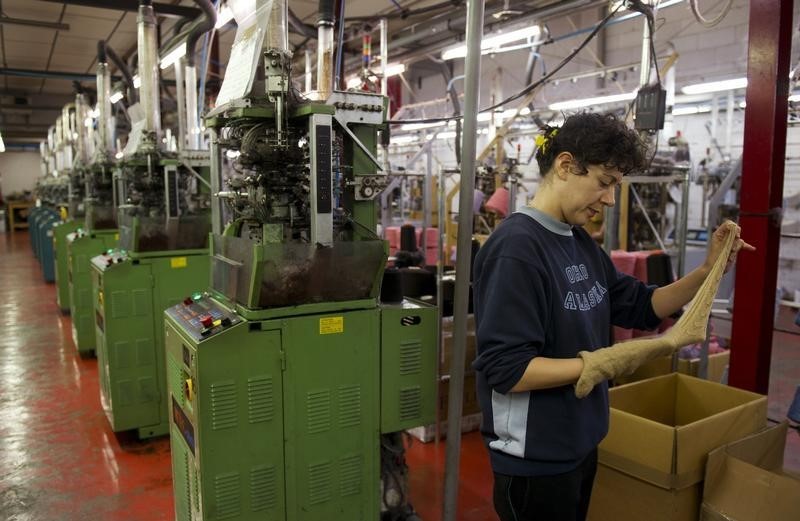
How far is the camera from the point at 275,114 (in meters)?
2.17

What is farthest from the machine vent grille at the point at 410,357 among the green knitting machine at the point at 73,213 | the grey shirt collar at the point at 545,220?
the green knitting machine at the point at 73,213

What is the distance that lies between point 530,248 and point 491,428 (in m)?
0.48

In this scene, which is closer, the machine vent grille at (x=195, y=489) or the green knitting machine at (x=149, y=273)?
the machine vent grille at (x=195, y=489)

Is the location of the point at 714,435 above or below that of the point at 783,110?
below

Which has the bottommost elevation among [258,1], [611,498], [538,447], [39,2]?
[611,498]

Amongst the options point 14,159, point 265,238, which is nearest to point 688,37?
point 265,238

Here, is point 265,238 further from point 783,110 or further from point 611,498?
point 783,110

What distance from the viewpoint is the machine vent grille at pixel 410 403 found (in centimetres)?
241

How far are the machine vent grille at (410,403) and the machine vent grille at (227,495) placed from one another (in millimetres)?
690

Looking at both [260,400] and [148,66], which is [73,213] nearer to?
[148,66]

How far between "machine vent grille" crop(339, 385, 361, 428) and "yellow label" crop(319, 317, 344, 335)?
23cm

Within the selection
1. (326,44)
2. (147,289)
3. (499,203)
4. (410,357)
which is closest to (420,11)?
(499,203)

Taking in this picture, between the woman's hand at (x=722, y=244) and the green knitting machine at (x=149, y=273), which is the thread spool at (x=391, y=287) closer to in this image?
the woman's hand at (x=722, y=244)

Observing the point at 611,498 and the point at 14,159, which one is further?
the point at 14,159
